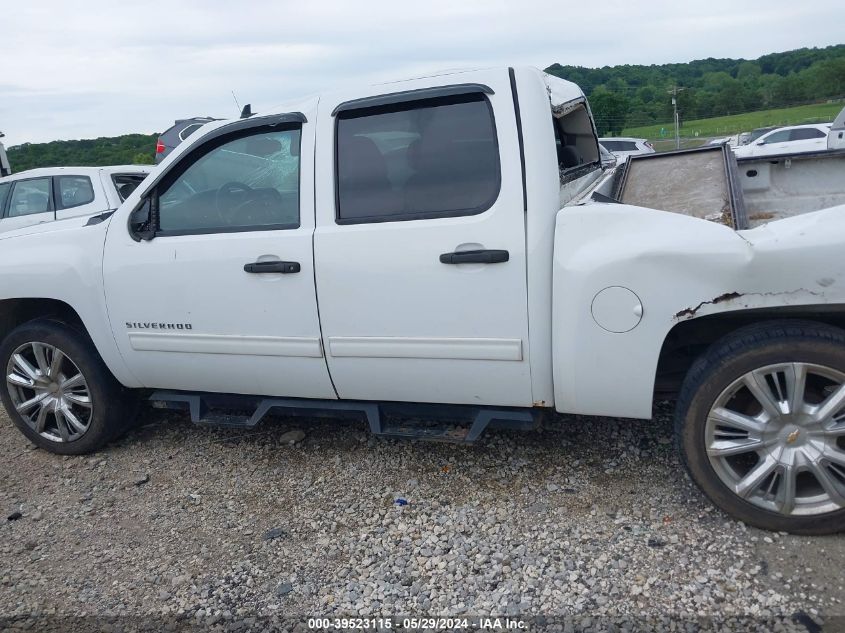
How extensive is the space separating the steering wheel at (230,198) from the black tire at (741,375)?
87.2 inches

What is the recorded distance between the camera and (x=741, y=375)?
260cm

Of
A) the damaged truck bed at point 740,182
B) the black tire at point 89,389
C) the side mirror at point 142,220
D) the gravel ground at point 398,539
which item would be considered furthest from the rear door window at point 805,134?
the black tire at point 89,389

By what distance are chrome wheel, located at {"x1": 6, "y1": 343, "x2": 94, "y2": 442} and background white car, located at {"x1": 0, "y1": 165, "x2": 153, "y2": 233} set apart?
13.6 feet

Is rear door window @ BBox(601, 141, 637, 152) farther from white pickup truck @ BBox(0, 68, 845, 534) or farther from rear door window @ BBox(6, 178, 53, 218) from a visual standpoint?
white pickup truck @ BBox(0, 68, 845, 534)

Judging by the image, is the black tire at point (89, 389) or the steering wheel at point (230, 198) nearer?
the steering wheel at point (230, 198)

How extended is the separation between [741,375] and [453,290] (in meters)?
1.17

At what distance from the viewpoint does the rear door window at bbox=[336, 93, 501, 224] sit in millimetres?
2910

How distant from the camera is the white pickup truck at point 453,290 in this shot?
2580 millimetres

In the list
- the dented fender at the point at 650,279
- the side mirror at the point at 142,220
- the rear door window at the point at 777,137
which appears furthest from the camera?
the rear door window at the point at 777,137

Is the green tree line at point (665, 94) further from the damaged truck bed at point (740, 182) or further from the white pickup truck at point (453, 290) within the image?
the white pickup truck at point (453, 290)

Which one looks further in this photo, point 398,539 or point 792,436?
point 398,539

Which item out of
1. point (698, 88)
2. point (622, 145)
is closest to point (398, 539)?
point (622, 145)

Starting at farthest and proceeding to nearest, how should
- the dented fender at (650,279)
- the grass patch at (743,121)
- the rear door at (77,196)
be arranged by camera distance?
the grass patch at (743,121) → the rear door at (77,196) → the dented fender at (650,279)

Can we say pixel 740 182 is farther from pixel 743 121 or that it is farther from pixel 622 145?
pixel 743 121
